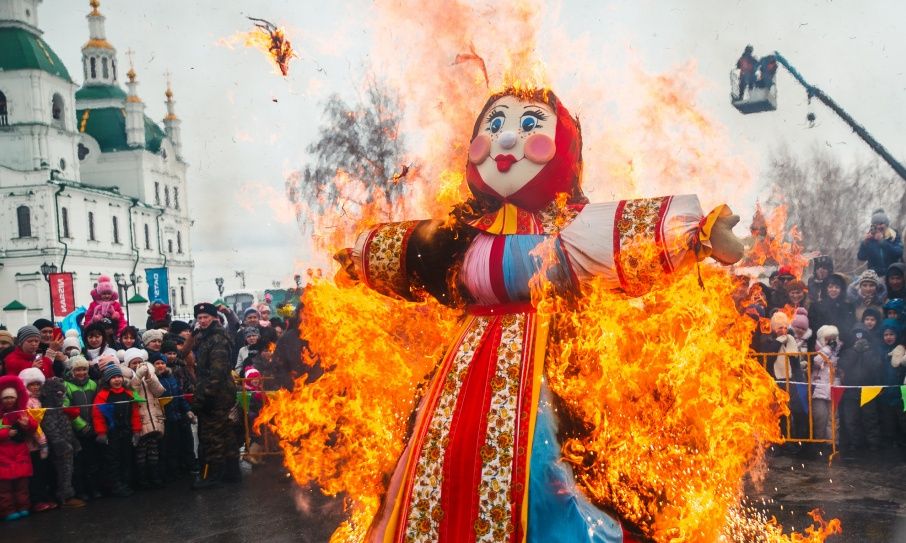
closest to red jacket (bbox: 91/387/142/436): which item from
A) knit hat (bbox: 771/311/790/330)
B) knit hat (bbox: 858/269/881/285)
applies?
knit hat (bbox: 771/311/790/330)

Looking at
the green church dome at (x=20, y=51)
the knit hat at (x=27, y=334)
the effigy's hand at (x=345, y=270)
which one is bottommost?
the knit hat at (x=27, y=334)

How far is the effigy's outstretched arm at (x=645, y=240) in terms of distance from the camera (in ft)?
11.4

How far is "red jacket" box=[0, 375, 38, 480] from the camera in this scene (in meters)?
7.21

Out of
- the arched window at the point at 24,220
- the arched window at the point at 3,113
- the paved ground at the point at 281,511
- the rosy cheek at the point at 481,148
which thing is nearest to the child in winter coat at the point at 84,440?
the paved ground at the point at 281,511

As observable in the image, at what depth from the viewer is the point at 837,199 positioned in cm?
2172

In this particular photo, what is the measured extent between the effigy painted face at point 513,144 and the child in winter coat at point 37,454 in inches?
219

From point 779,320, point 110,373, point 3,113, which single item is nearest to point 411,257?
point 110,373

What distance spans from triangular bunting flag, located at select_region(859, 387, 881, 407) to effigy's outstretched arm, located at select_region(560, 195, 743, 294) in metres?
5.67

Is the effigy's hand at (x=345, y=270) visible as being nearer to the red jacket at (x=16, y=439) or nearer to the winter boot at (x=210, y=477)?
the red jacket at (x=16, y=439)

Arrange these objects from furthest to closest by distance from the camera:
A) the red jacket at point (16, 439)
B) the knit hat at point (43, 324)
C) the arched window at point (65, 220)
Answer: the arched window at point (65, 220) < the knit hat at point (43, 324) < the red jacket at point (16, 439)

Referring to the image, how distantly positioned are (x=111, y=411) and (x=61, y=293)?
1328 cm

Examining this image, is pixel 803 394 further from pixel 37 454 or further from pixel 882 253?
pixel 37 454

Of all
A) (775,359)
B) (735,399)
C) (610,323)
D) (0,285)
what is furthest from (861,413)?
(0,285)

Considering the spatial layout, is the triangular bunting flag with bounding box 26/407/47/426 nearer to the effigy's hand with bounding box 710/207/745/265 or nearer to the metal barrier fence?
the effigy's hand with bounding box 710/207/745/265
